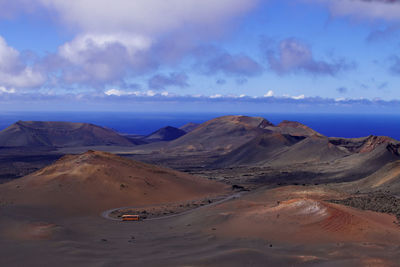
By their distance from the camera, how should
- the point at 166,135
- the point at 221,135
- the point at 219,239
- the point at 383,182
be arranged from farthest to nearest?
the point at 166,135
the point at 221,135
the point at 383,182
the point at 219,239

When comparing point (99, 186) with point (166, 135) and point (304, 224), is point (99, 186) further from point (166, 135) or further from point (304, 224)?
point (166, 135)

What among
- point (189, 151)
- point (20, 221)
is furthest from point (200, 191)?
point (189, 151)

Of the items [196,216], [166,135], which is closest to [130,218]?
[196,216]

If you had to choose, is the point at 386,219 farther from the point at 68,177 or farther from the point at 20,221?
the point at 68,177

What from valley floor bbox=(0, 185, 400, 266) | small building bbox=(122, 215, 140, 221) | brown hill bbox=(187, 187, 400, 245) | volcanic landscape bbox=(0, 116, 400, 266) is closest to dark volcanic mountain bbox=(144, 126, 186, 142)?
volcanic landscape bbox=(0, 116, 400, 266)

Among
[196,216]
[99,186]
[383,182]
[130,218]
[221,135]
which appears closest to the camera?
[196,216]

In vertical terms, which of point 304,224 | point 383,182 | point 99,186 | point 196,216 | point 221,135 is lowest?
point 99,186

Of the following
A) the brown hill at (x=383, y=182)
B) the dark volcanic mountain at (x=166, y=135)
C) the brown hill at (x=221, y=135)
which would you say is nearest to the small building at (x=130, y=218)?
the brown hill at (x=383, y=182)

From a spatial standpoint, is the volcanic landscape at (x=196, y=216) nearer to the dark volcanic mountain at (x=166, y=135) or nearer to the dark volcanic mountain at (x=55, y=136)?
the dark volcanic mountain at (x=55, y=136)
